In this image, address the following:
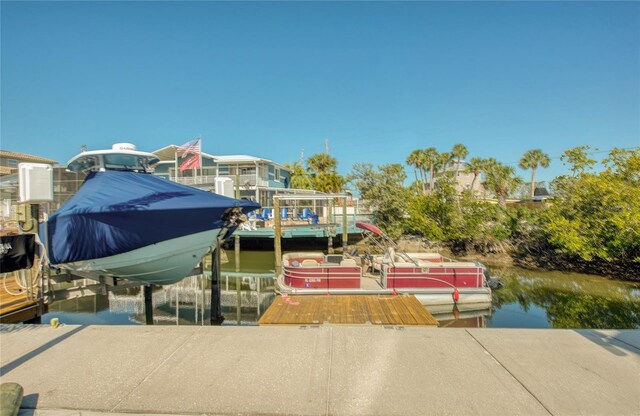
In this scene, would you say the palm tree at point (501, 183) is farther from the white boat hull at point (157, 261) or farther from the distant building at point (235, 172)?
the white boat hull at point (157, 261)

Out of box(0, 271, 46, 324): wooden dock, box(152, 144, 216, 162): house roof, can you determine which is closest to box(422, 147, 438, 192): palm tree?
box(152, 144, 216, 162): house roof

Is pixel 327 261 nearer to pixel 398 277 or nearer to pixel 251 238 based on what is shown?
pixel 398 277

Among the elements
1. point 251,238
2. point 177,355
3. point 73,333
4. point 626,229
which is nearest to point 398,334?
point 177,355

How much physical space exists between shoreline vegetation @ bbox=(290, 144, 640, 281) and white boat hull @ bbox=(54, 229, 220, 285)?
68.6 ft

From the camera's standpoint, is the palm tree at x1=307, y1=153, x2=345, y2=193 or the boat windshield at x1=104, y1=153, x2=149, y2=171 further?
the palm tree at x1=307, y1=153, x2=345, y2=193

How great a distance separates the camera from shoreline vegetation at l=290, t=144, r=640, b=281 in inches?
742

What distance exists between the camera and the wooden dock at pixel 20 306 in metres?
7.91

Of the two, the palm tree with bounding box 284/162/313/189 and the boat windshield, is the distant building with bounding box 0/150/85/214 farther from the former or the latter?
the palm tree with bounding box 284/162/313/189

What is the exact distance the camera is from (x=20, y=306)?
26.8ft

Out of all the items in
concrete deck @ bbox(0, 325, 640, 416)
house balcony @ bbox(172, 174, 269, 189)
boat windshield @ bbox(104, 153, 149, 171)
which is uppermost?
house balcony @ bbox(172, 174, 269, 189)

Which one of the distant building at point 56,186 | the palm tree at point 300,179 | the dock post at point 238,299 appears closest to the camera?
the dock post at point 238,299

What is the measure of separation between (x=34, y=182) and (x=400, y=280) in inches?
467

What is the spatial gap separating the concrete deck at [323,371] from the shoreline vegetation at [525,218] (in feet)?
58.5

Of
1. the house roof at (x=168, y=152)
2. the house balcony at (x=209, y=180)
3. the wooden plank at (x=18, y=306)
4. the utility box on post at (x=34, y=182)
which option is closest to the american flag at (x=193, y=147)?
the house balcony at (x=209, y=180)
